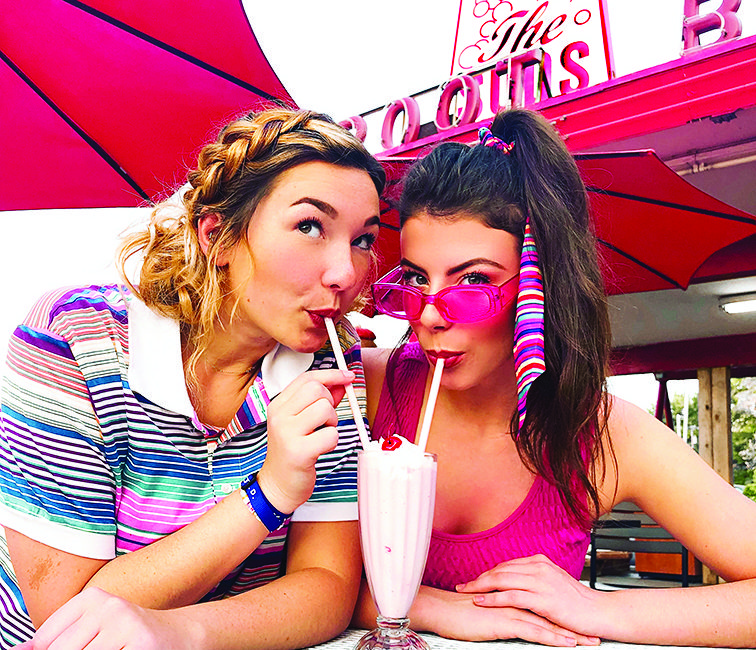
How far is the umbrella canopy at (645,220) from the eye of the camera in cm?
264

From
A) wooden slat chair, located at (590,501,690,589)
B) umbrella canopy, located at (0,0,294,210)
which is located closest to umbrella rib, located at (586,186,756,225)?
umbrella canopy, located at (0,0,294,210)

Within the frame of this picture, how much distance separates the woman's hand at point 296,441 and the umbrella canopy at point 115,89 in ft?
6.03

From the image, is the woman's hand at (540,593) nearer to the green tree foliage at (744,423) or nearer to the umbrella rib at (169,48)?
the umbrella rib at (169,48)

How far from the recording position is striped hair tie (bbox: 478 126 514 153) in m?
1.67

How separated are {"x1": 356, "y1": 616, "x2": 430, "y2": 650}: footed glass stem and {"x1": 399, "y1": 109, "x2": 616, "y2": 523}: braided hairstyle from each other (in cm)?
62

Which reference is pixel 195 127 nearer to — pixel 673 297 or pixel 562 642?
pixel 562 642

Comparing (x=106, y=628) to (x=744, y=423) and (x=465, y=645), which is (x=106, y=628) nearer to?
(x=465, y=645)

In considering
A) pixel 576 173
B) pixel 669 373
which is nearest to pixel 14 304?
pixel 576 173

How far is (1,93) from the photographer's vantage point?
279cm

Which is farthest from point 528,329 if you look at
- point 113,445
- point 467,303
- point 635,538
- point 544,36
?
point 635,538

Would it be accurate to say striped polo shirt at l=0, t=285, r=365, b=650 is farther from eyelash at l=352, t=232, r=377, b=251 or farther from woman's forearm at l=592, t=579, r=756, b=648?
woman's forearm at l=592, t=579, r=756, b=648

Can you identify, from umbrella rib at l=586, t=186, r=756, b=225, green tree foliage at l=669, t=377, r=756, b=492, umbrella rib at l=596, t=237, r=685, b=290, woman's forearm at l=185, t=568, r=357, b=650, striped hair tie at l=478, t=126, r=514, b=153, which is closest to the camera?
woman's forearm at l=185, t=568, r=357, b=650

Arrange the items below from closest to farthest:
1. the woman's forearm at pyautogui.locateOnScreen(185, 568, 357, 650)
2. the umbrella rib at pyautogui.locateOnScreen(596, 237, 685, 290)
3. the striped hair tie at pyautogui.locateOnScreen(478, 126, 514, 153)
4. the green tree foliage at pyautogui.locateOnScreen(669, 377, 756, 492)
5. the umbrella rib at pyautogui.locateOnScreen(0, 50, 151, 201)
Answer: the woman's forearm at pyautogui.locateOnScreen(185, 568, 357, 650)
the striped hair tie at pyautogui.locateOnScreen(478, 126, 514, 153)
the umbrella rib at pyautogui.locateOnScreen(0, 50, 151, 201)
the umbrella rib at pyautogui.locateOnScreen(596, 237, 685, 290)
the green tree foliage at pyautogui.locateOnScreen(669, 377, 756, 492)

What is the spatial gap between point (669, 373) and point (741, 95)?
6.73 m
